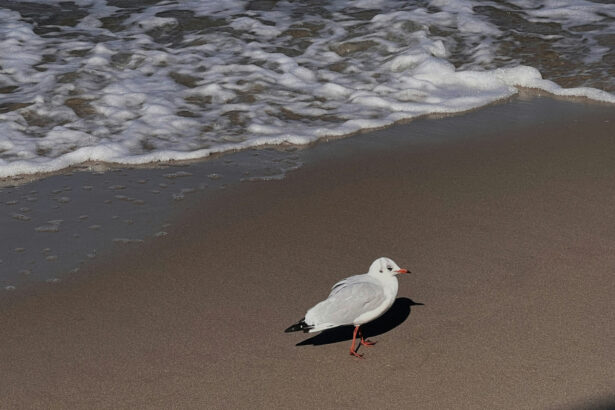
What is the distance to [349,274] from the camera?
416 cm

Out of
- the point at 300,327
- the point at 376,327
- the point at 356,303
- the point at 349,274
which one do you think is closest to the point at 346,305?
the point at 356,303

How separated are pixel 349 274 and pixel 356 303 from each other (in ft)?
2.40

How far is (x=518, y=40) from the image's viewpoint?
895 centimetres

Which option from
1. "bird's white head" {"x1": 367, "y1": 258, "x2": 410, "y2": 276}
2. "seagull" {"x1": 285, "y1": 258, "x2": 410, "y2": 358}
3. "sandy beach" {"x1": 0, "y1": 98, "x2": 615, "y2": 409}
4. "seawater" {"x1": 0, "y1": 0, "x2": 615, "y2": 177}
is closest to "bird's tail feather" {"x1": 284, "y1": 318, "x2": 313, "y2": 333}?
"seagull" {"x1": 285, "y1": 258, "x2": 410, "y2": 358}

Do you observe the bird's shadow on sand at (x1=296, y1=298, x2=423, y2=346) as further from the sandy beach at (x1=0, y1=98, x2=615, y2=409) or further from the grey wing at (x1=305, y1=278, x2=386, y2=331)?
the grey wing at (x1=305, y1=278, x2=386, y2=331)

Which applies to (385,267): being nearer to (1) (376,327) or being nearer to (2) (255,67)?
(1) (376,327)

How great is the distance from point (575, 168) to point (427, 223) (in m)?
1.37

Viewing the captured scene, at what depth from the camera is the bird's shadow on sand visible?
365 cm

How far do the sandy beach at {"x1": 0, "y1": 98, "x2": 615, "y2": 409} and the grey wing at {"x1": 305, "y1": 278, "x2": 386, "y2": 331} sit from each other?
0.64 feet

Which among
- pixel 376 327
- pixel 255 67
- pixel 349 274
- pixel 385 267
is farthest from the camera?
pixel 255 67

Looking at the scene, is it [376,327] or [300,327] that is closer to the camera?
[300,327]

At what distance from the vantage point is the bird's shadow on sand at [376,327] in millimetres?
3647

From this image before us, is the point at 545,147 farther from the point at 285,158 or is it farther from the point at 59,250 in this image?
the point at 59,250

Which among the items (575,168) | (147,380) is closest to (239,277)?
(147,380)
